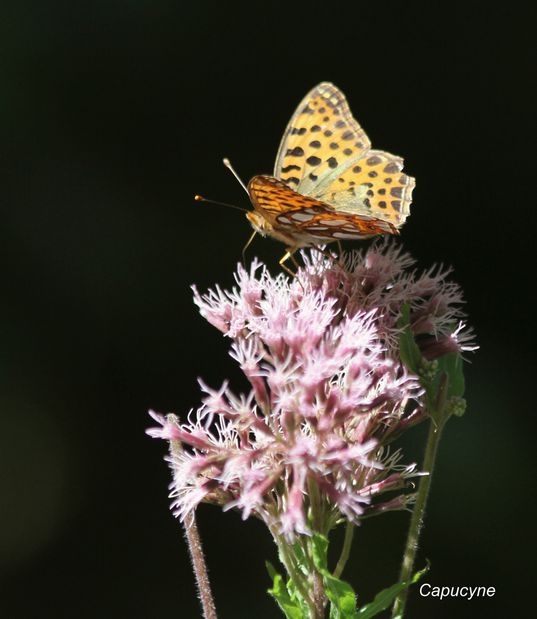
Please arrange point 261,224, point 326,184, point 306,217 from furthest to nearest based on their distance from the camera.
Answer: point 326,184, point 261,224, point 306,217

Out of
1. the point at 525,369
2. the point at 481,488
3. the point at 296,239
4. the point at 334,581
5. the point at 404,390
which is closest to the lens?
→ the point at 334,581

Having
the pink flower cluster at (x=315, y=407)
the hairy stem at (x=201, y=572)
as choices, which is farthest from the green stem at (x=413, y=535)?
the hairy stem at (x=201, y=572)

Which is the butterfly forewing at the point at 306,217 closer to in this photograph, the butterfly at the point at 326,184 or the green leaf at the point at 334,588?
the butterfly at the point at 326,184

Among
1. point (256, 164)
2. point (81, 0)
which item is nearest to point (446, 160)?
point (256, 164)

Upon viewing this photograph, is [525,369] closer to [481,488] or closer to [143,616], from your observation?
[481,488]

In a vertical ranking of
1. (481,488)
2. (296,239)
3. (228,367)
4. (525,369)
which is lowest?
(481,488)

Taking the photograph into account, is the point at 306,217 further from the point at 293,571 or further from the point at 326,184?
the point at 293,571

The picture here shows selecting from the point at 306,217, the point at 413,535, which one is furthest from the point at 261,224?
the point at 413,535
